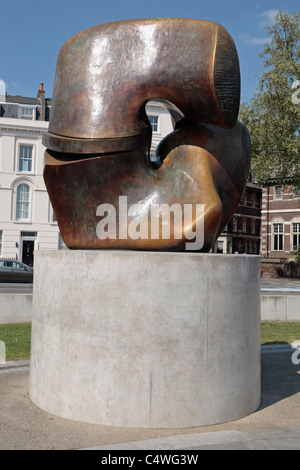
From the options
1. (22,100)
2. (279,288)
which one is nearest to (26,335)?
(279,288)

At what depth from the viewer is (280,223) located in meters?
52.8

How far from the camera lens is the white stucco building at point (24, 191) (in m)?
34.8

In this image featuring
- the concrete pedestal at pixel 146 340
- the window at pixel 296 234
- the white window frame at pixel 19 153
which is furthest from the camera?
the window at pixel 296 234

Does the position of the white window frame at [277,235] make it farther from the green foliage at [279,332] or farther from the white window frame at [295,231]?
the green foliage at [279,332]

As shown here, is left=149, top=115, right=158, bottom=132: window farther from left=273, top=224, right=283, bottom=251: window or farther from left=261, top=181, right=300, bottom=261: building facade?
left=273, top=224, right=283, bottom=251: window

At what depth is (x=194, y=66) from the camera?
5.78 metres

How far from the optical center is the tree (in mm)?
28891

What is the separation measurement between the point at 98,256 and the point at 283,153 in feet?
87.5

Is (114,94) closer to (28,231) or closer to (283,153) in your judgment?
(283,153)

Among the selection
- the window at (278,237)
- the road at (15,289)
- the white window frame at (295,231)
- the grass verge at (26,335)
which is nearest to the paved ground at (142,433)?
the grass verge at (26,335)

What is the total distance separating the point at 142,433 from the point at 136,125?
3.56 metres

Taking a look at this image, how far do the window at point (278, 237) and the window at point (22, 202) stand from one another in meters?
29.1

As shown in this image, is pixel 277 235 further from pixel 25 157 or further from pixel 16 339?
pixel 16 339
